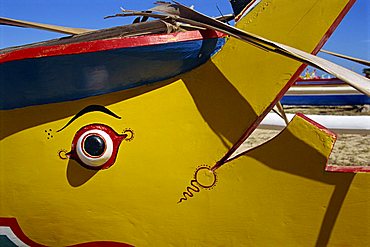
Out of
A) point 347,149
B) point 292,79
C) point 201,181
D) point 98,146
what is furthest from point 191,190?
point 347,149

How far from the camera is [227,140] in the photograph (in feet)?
4.39

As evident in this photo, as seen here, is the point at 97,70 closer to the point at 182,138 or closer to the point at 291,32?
the point at 182,138

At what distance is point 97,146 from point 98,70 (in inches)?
9.3

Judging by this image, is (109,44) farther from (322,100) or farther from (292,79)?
(322,100)

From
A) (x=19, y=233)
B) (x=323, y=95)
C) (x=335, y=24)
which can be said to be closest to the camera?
(x=335, y=24)

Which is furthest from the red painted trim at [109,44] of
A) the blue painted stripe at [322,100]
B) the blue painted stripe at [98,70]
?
the blue painted stripe at [322,100]

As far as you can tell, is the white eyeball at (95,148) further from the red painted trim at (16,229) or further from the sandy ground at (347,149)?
the sandy ground at (347,149)

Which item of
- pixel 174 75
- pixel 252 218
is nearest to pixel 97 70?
pixel 174 75

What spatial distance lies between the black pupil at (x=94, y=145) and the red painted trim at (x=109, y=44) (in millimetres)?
269

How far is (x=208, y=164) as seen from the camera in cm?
133

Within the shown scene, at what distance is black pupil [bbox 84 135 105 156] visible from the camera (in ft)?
4.46

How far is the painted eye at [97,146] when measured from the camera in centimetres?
136

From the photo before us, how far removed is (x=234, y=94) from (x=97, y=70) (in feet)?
1.41

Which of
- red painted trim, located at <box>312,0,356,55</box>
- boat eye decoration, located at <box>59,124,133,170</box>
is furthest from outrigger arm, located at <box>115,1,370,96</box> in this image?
boat eye decoration, located at <box>59,124,133,170</box>
